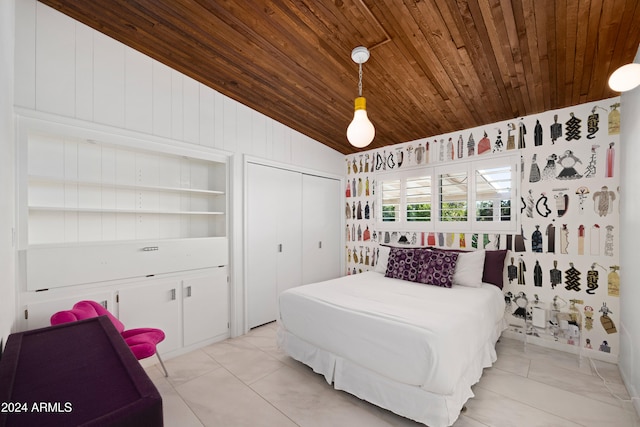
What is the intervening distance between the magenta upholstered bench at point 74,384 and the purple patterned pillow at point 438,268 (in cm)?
266

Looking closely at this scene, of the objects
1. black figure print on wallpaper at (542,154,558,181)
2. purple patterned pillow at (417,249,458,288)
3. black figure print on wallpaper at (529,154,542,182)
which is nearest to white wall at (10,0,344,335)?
purple patterned pillow at (417,249,458,288)

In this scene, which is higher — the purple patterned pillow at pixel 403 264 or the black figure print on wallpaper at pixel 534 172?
the black figure print on wallpaper at pixel 534 172

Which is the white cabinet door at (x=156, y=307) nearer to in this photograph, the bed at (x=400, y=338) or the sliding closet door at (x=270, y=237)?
the sliding closet door at (x=270, y=237)

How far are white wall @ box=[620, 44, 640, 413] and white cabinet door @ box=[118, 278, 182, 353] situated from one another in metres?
3.60

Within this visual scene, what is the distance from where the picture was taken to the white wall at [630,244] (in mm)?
1943

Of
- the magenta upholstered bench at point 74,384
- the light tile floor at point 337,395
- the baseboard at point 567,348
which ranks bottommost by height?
the light tile floor at point 337,395

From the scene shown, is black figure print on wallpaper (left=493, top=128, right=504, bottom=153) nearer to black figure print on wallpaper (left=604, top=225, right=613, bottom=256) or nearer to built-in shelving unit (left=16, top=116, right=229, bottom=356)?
black figure print on wallpaper (left=604, top=225, right=613, bottom=256)

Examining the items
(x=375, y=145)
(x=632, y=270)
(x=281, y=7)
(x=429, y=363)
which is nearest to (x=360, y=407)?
(x=429, y=363)

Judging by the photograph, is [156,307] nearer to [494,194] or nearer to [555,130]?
[494,194]

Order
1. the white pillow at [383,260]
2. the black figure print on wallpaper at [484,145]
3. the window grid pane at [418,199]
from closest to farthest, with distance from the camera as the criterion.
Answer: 1. the black figure print on wallpaper at [484,145]
2. the white pillow at [383,260]
3. the window grid pane at [418,199]

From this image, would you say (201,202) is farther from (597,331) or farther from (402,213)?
(597,331)

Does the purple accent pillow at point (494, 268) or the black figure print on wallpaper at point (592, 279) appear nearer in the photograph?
the black figure print on wallpaper at point (592, 279)

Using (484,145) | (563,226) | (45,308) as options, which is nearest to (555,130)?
(484,145)

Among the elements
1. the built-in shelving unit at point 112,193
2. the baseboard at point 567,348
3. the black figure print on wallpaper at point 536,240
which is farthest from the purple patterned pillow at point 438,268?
the built-in shelving unit at point 112,193
